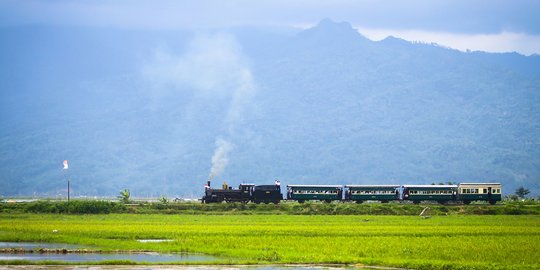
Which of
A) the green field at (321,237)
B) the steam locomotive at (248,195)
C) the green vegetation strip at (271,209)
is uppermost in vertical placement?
the steam locomotive at (248,195)

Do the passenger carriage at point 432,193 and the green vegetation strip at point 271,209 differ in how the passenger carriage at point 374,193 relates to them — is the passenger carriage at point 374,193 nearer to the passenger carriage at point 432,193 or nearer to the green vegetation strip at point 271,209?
the passenger carriage at point 432,193

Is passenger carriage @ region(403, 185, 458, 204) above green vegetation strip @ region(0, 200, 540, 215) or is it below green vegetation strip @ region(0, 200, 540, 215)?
above

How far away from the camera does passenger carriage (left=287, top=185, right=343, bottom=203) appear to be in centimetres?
10112

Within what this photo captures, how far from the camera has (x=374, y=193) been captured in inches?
3927

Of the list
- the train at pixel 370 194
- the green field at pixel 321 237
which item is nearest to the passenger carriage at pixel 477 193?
the train at pixel 370 194

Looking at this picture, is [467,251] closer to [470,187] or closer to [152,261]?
[152,261]

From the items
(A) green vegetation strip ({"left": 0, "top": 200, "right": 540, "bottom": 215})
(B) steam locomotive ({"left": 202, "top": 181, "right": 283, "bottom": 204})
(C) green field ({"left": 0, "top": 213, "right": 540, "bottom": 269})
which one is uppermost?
(B) steam locomotive ({"left": 202, "top": 181, "right": 283, "bottom": 204})

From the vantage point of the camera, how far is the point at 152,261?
43.8m

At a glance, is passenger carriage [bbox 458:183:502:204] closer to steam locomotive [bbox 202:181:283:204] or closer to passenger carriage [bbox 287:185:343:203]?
passenger carriage [bbox 287:185:343:203]

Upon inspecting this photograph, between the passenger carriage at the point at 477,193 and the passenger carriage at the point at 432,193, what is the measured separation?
828 millimetres

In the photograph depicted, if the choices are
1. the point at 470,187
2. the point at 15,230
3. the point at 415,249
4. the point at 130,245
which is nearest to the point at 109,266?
the point at 130,245

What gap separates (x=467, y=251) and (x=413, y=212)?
4244 centimetres

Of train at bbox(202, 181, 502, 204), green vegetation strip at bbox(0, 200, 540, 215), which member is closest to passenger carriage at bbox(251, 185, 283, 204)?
train at bbox(202, 181, 502, 204)

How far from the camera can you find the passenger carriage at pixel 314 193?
10112 centimetres
